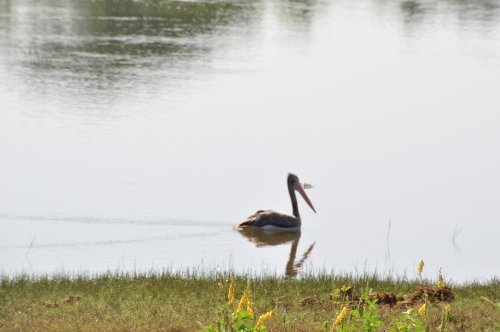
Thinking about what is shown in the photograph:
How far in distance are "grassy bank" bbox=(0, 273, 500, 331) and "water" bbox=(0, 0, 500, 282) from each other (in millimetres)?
1926

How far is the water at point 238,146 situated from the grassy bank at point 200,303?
6.32 ft

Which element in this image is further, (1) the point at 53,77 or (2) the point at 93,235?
(1) the point at 53,77

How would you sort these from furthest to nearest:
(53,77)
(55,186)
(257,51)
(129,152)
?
(257,51), (53,77), (129,152), (55,186)

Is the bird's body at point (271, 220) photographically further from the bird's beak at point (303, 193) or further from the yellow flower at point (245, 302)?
the yellow flower at point (245, 302)

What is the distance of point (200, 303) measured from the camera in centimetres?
1223

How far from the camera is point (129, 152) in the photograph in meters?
25.8

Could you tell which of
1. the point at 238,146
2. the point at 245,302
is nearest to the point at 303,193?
the point at 238,146

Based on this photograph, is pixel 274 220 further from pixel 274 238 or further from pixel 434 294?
pixel 434 294

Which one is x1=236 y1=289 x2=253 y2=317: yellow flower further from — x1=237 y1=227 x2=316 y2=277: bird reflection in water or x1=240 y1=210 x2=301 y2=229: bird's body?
x1=240 y1=210 x2=301 y2=229: bird's body

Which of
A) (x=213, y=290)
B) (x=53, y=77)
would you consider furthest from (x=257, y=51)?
(x=213, y=290)

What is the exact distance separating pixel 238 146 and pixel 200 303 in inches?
581

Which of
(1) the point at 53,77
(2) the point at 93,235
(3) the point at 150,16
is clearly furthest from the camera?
(3) the point at 150,16

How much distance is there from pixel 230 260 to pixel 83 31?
91.5 ft

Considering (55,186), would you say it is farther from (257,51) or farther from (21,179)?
(257,51)
